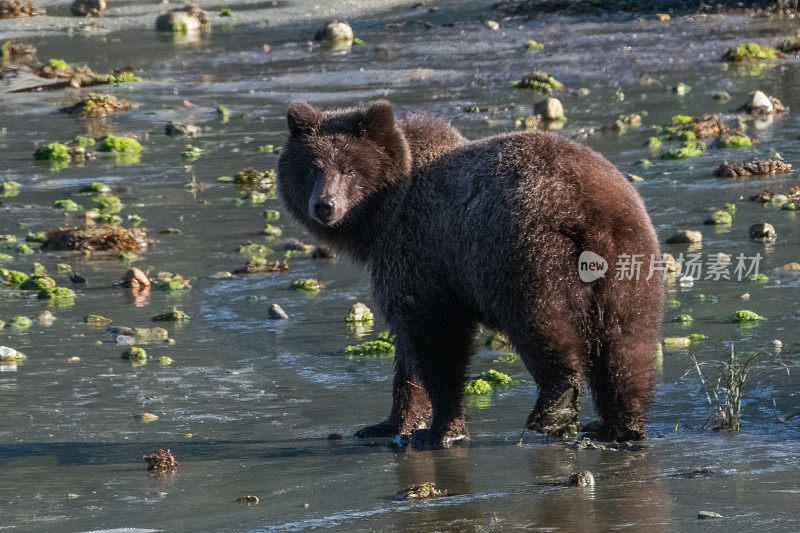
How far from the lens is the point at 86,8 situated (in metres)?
26.6

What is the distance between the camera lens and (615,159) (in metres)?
12.7

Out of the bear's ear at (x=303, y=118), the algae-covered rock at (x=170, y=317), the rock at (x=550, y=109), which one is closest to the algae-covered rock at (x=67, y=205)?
the algae-covered rock at (x=170, y=317)

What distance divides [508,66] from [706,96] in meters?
4.14

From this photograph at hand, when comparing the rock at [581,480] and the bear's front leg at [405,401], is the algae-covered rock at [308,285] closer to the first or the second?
the bear's front leg at [405,401]

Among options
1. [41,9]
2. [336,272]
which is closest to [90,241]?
[336,272]

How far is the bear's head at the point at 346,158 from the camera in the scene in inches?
261

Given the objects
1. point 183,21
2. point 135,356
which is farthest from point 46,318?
point 183,21

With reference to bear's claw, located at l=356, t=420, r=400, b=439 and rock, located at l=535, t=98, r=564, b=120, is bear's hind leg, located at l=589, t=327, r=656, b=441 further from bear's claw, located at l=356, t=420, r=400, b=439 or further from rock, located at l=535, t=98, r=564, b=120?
rock, located at l=535, t=98, r=564, b=120

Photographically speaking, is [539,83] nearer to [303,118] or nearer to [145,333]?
[145,333]

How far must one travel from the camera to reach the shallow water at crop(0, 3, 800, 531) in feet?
15.8

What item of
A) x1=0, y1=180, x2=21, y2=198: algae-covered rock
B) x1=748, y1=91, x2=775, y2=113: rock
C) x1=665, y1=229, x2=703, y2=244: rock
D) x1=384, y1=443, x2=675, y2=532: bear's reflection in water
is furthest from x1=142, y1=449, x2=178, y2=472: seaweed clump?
x1=748, y1=91, x2=775, y2=113: rock

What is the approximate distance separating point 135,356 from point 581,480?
12.1 ft

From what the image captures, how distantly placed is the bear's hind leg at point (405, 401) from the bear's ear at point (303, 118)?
4.55 feet

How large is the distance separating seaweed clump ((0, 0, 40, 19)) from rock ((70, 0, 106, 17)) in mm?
969
